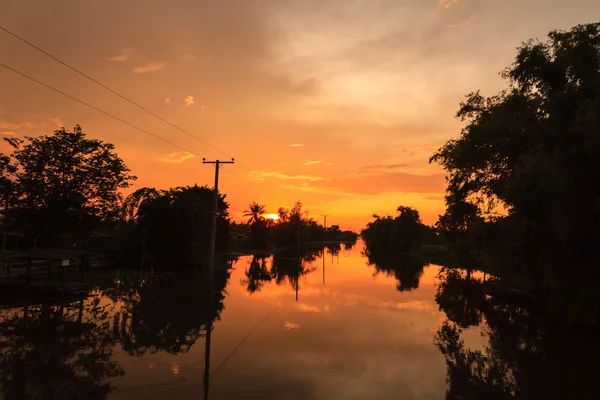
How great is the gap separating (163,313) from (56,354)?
23.6 feet

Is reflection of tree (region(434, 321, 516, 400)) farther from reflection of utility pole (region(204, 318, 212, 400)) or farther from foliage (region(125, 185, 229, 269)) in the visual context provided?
foliage (region(125, 185, 229, 269))

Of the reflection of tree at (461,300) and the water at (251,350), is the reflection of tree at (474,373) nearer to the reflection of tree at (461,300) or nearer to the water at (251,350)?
the water at (251,350)

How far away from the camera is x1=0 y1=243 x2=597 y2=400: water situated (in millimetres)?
10641

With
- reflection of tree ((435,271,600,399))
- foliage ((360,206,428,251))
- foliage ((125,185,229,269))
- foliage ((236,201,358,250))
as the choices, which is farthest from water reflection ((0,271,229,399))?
foliage ((360,206,428,251))

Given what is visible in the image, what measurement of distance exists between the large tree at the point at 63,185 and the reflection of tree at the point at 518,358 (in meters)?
27.5

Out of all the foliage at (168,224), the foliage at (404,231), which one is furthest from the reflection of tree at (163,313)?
the foliage at (404,231)

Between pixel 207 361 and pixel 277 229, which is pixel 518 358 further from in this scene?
pixel 277 229

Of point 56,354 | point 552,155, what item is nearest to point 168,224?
point 56,354

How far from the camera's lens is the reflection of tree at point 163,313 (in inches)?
589

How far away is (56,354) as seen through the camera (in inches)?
516

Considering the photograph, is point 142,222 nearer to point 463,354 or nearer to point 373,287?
point 373,287

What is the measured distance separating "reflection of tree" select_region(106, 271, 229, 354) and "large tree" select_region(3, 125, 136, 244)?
683 centimetres

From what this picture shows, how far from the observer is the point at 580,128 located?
16359 millimetres

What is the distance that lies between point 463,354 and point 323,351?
5.21 meters
